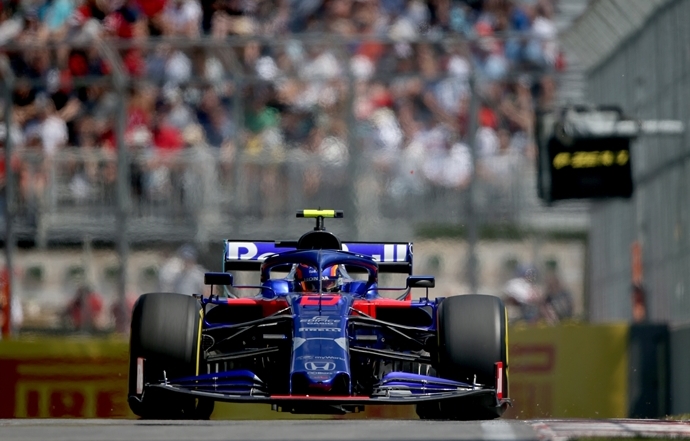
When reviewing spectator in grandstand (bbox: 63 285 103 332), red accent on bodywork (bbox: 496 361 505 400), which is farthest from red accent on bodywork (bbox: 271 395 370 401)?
spectator in grandstand (bbox: 63 285 103 332)

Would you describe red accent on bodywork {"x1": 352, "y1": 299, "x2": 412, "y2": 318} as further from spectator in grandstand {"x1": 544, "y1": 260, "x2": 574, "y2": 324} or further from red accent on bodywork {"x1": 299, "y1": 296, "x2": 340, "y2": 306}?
spectator in grandstand {"x1": 544, "y1": 260, "x2": 574, "y2": 324}

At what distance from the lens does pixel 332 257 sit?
948 centimetres

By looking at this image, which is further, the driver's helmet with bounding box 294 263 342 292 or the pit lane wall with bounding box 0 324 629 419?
the pit lane wall with bounding box 0 324 629 419

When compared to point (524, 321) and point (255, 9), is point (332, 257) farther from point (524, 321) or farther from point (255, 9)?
point (255, 9)

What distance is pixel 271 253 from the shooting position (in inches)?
408

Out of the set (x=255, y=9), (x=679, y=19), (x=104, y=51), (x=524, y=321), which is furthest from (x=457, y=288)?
(x=255, y=9)

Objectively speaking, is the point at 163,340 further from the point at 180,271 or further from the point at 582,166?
the point at 582,166

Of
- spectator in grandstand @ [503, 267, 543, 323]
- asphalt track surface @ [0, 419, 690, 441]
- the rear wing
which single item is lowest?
asphalt track surface @ [0, 419, 690, 441]

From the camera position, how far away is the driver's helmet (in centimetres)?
954

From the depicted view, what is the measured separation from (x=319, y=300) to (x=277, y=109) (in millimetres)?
5505

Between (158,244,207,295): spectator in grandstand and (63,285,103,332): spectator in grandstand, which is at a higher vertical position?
(158,244,207,295): spectator in grandstand

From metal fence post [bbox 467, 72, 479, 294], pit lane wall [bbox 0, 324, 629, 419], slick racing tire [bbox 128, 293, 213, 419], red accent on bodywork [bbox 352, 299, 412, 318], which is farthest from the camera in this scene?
metal fence post [bbox 467, 72, 479, 294]

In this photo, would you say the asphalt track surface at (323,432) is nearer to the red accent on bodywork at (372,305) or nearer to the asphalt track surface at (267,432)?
the asphalt track surface at (267,432)

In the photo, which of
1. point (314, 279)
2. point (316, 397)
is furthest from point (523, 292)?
point (316, 397)
